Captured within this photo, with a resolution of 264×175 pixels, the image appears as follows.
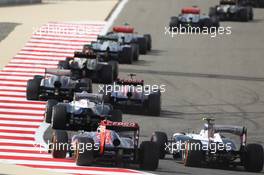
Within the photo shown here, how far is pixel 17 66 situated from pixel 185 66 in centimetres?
741

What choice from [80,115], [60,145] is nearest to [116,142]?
[60,145]

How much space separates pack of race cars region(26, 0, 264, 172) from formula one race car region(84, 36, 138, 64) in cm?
9

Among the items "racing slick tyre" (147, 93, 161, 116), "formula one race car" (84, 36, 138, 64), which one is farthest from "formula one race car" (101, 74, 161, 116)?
"formula one race car" (84, 36, 138, 64)

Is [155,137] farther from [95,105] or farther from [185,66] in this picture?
[185,66]

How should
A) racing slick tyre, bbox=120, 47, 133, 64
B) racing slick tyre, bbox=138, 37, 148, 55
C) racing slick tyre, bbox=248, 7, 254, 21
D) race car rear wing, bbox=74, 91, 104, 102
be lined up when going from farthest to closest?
racing slick tyre, bbox=248, 7, 254, 21, racing slick tyre, bbox=138, 37, 148, 55, racing slick tyre, bbox=120, 47, 133, 64, race car rear wing, bbox=74, 91, 104, 102

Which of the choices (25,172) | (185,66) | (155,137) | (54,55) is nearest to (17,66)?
(54,55)

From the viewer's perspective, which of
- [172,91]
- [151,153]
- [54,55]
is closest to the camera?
[151,153]

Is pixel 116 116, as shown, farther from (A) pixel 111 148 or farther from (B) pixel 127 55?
(B) pixel 127 55

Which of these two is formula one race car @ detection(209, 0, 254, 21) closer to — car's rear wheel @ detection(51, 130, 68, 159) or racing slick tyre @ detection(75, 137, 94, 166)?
car's rear wheel @ detection(51, 130, 68, 159)

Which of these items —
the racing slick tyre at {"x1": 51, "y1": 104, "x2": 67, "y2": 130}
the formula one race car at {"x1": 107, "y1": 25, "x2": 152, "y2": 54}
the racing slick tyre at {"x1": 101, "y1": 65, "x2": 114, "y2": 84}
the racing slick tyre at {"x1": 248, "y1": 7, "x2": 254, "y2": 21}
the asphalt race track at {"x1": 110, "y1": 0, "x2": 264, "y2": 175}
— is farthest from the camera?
the racing slick tyre at {"x1": 248, "y1": 7, "x2": 254, "y2": 21}

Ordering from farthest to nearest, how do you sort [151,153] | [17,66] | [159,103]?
[17,66] → [159,103] → [151,153]

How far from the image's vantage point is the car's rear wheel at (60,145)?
30422 mm

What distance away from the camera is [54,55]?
170 ft

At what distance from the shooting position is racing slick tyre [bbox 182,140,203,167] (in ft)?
100
